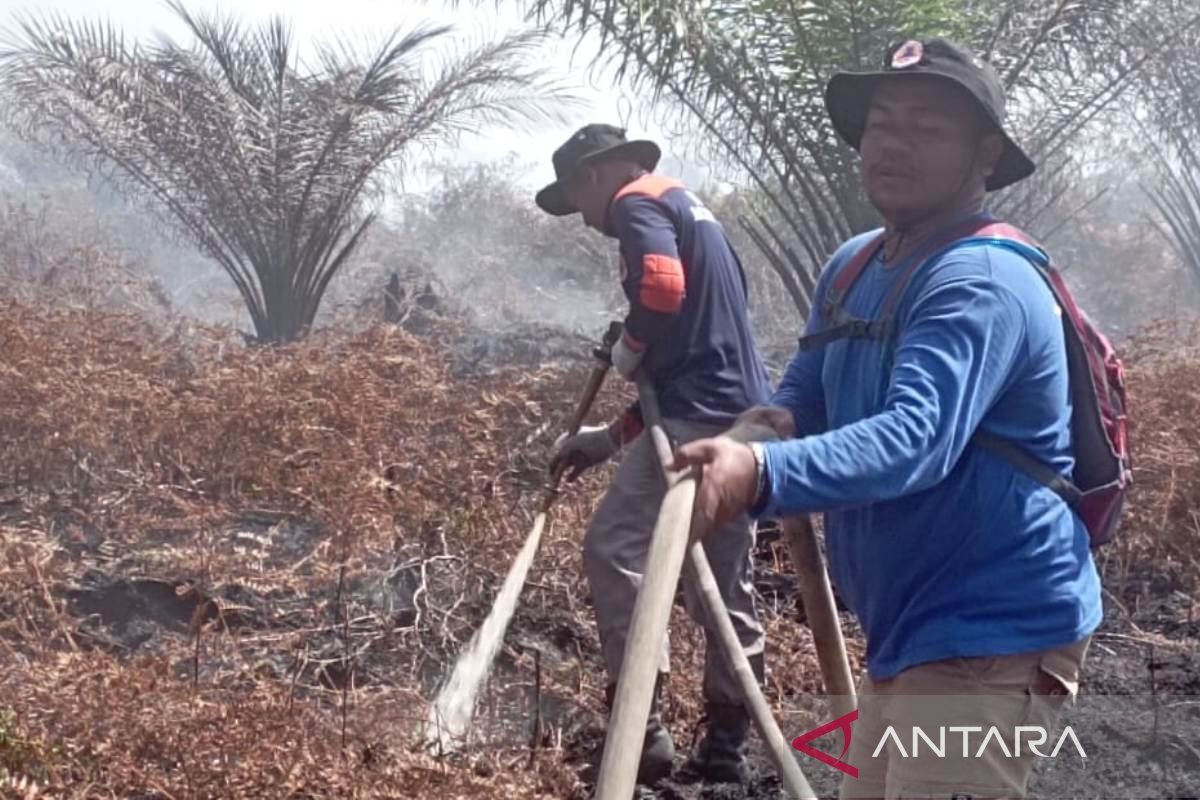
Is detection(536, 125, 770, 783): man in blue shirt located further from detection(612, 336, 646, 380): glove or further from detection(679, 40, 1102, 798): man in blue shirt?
detection(679, 40, 1102, 798): man in blue shirt

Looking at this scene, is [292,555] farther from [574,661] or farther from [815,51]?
[815,51]

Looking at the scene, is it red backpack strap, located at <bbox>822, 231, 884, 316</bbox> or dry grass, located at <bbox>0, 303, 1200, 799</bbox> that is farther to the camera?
dry grass, located at <bbox>0, 303, 1200, 799</bbox>

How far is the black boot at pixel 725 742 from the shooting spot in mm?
3807

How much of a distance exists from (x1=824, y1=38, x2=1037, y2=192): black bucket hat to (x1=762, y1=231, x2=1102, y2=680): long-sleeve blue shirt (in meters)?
0.21

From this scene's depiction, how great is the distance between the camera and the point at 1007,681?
187 centimetres

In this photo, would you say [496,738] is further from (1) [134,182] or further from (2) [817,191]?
(1) [134,182]

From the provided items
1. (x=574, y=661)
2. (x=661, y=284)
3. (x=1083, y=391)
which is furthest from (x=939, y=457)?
(x=574, y=661)

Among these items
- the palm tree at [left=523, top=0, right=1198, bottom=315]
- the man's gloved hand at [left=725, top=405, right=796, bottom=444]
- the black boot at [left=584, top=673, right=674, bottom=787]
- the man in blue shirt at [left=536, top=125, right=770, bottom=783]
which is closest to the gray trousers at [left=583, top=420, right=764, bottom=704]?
the man in blue shirt at [left=536, top=125, right=770, bottom=783]

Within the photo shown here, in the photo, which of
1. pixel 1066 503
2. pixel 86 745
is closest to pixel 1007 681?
pixel 1066 503

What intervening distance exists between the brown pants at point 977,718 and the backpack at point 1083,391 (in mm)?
188

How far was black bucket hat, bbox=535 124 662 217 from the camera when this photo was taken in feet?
13.1

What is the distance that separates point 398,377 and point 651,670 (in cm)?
601

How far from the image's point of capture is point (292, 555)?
5.68 meters

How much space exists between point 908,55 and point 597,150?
2.03 m
